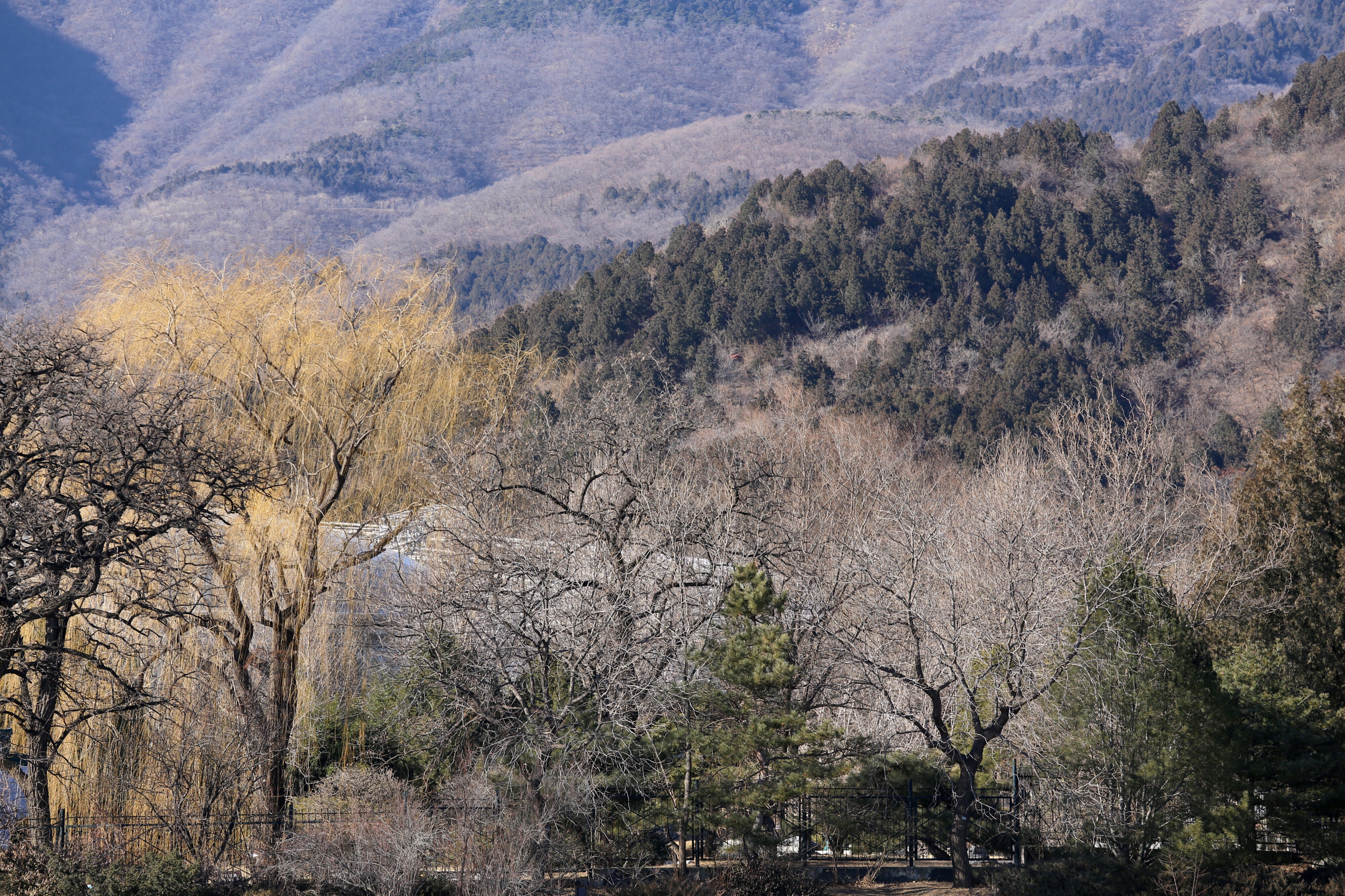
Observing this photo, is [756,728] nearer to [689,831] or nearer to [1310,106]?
[689,831]

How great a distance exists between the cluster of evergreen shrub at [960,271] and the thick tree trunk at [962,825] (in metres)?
37.1

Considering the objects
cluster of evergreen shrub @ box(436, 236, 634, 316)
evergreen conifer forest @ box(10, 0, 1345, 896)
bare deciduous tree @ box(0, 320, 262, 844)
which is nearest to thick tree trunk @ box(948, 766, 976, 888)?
evergreen conifer forest @ box(10, 0, 1345, 896)

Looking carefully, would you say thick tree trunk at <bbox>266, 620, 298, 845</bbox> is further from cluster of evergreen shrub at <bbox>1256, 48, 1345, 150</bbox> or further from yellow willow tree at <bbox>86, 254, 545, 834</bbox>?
cluster of evergreen shrub at <bbox>1256, 48, 1345, 150</bbox>

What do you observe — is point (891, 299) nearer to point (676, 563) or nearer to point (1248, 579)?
point (1248, 579)

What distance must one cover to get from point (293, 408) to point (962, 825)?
40.8 feet

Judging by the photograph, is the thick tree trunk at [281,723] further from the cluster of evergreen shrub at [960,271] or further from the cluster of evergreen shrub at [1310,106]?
the cluster of evergreen shrub at [1310,106]

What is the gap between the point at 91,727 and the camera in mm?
16344

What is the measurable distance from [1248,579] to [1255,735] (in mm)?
5672

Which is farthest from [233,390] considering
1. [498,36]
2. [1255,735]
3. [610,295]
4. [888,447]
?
[498,36]

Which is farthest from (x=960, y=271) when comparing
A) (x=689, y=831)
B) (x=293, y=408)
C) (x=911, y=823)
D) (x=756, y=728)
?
(x=756, y=728)

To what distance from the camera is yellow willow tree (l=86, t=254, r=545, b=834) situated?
17.6 meters

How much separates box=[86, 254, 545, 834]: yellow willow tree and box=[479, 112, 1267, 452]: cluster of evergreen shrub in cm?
3256

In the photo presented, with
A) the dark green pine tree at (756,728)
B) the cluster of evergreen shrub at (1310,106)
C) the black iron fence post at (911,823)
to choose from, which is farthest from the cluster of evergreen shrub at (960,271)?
the dark green pine tree at (756,728)

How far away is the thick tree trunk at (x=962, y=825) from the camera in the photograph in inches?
640
